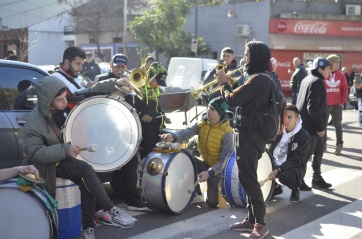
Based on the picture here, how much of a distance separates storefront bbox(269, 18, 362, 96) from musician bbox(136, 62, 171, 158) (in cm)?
2018

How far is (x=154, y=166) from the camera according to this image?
5.96 meters

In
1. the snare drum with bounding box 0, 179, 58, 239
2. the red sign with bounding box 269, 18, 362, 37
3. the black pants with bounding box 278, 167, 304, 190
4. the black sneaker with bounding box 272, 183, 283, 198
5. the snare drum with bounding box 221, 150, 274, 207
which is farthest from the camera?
the red sign with bounding box 269, 18, 362, 37

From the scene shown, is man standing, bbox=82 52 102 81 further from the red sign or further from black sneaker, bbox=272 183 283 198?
the red sign

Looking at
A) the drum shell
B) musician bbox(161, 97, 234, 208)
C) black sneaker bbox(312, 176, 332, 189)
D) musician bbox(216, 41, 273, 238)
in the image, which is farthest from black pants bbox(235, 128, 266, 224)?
black sneaker bbox(312, 176, 332, 189)

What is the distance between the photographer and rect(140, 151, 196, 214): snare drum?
233 inches

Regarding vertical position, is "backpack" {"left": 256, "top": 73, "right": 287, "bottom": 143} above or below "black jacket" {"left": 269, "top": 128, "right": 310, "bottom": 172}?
above

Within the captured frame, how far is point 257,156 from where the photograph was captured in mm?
5270

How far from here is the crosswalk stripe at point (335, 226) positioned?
18.2 ft

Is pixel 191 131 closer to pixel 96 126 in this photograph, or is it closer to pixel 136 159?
pixel 136 159

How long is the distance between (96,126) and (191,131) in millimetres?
1468

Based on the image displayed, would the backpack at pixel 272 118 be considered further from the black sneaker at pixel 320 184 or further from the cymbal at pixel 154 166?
the black sneaker at pixel 320 184

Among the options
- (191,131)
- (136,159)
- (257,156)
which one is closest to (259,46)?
(257,156)

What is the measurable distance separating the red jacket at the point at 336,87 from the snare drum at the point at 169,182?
5051 millimetres

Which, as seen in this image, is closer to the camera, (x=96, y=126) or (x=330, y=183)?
(x=96, y=126)
